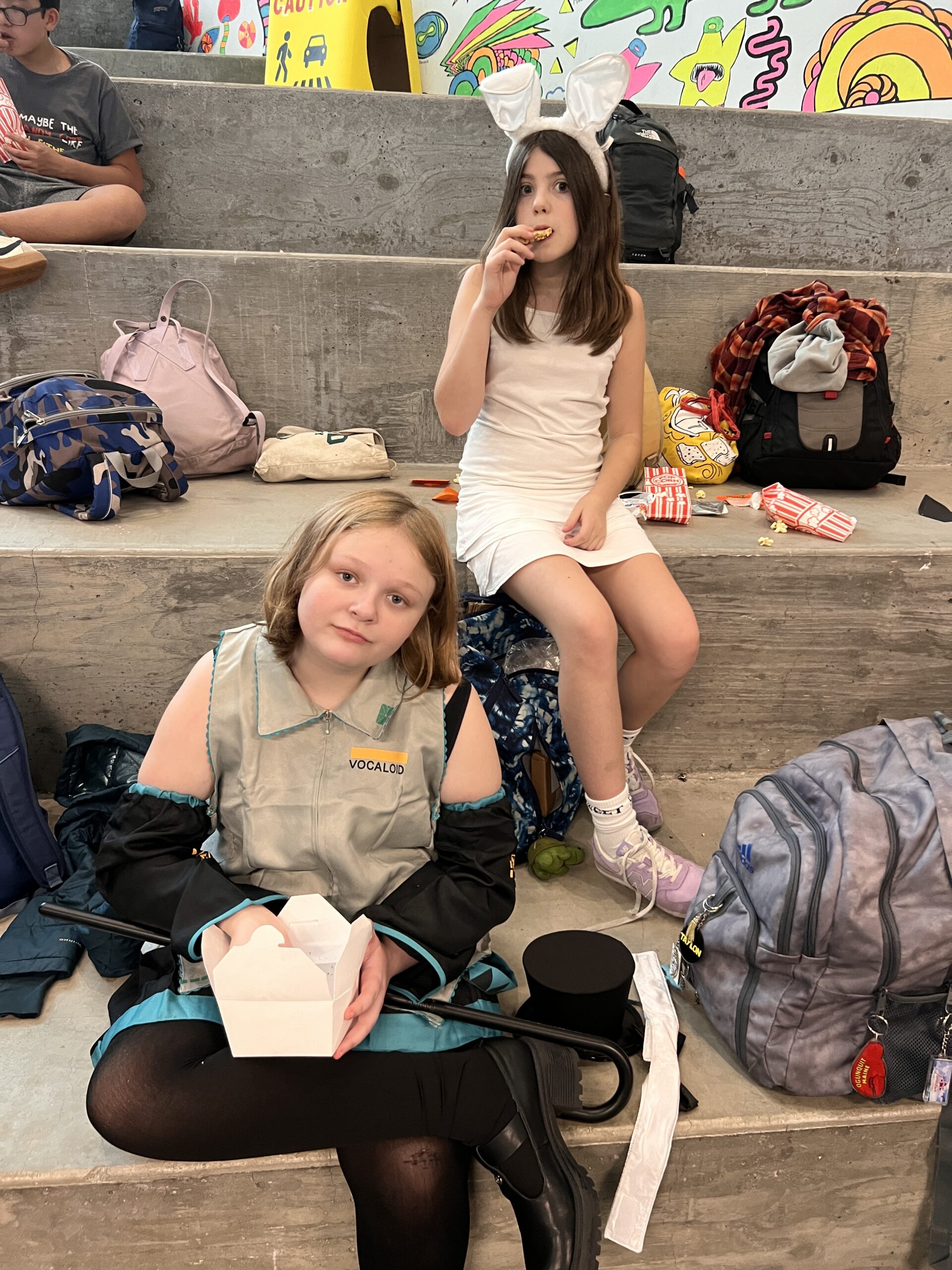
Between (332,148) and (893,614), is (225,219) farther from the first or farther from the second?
(893,614)

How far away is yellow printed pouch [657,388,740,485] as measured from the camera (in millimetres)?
2256

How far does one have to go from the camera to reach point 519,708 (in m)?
1.60

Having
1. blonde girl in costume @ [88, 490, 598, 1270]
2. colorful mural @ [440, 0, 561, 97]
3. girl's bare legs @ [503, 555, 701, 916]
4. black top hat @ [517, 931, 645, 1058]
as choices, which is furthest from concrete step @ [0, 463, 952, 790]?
colorful mural @ [440, 0, 561, 97]

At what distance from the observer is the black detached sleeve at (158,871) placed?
1.04 metres

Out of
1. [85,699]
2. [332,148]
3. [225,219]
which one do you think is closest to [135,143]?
[225,219]

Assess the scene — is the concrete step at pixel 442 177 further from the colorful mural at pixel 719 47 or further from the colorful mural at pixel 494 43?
the colorful mural at pixel 494 43

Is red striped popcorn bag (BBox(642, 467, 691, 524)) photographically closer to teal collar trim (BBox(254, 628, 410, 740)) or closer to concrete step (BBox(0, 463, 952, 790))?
concrete step (BBox(0, 463, 952, 790))

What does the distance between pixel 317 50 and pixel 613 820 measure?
3.14 meters

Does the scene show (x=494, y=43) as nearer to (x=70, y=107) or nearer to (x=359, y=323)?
(x=70, y=107)

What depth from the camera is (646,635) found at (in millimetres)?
1580

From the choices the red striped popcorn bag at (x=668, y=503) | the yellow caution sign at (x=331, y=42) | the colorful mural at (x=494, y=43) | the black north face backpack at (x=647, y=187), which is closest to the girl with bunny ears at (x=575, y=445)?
the red striped popcorn bag at (x=668, y=503)

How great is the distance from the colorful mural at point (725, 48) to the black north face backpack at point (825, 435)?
62.3 inches

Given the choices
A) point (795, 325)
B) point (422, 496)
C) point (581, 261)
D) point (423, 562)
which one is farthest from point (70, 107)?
point (423, 562)

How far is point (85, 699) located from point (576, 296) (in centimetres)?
118
